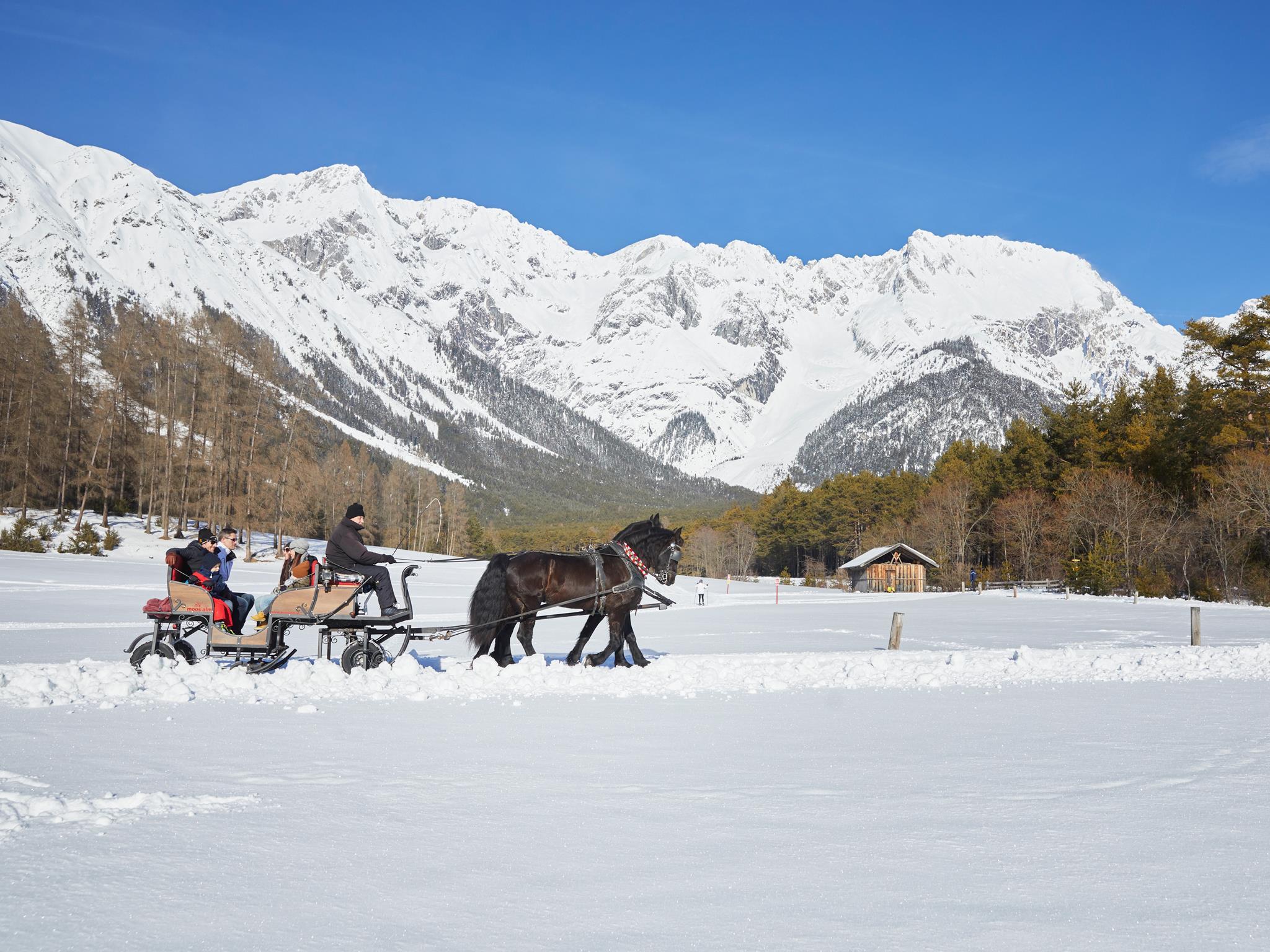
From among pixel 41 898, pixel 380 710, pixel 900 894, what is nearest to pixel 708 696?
pixel 380 710

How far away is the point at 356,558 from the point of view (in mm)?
12305

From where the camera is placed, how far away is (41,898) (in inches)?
166

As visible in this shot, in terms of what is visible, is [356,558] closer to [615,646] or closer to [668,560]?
[615,646]

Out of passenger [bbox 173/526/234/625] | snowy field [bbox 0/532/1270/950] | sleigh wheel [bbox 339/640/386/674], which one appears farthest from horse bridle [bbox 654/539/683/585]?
passenger [bbox 173/526/234/625]

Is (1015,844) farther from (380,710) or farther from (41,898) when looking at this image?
(380,710)

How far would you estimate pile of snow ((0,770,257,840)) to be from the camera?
17.8 feet

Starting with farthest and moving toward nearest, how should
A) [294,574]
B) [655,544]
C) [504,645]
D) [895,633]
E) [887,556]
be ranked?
[887,556] → [895,633] → [655,544] → [504,645] → [294,574]

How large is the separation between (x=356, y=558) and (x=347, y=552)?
13 centimetres

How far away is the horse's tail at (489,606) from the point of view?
523 inches

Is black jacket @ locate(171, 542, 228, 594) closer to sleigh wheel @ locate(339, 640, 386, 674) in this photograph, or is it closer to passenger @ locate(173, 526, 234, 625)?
passenger @ locate(173, 526, 234, 625)

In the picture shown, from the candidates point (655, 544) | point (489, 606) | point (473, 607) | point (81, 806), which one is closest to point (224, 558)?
point (473, 607)

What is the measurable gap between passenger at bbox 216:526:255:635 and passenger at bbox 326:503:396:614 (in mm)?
1116

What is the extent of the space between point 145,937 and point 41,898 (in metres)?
0.67

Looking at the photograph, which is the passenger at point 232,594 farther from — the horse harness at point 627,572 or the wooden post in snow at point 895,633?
the wooden post in snow at point 895,633
